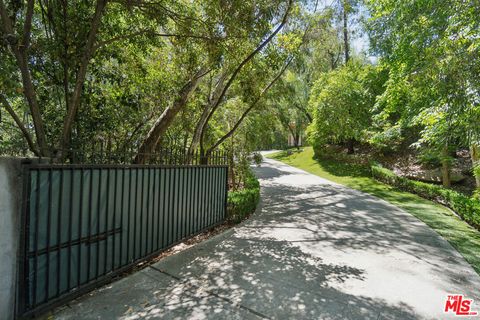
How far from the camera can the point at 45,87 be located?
5281 millimetres

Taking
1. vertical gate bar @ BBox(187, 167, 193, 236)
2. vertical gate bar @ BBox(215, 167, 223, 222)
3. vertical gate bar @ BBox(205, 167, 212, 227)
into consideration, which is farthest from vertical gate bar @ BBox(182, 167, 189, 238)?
vertical gate bar @ BBox(215, 167, 223, 222)

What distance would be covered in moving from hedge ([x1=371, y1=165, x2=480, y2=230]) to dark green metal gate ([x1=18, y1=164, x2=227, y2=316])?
26.8ft

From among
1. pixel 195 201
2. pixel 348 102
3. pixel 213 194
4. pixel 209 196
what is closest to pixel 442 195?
pixel 348 102

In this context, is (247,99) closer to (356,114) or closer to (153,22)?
(153,22)

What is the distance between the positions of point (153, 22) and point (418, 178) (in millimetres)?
15437

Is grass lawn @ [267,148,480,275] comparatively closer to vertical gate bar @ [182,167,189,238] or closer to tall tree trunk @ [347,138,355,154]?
tall tree trunk @ [347,138,355,154]

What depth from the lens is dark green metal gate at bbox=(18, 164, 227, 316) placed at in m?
2.64

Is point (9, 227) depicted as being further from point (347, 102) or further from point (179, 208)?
point (347, 102)

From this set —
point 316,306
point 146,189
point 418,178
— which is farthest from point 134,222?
point 418,178

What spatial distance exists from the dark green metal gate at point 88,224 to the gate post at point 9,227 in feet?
0.20

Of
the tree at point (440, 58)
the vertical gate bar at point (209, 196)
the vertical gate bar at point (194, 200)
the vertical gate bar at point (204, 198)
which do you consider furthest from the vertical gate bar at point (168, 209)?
the tree at point (440, 58)

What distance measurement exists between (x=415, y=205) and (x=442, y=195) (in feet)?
4.11

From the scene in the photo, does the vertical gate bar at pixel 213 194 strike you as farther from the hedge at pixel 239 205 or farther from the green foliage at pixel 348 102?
the green foliage at pixel 348 102

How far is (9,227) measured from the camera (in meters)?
2.48
